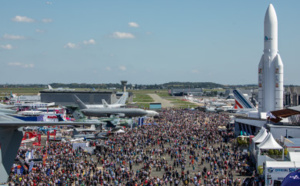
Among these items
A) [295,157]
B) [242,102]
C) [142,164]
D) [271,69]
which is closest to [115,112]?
[242,102]

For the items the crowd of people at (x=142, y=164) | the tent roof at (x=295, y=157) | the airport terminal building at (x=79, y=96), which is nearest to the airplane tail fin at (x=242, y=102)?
the crowd of people at (x=142, y=164)

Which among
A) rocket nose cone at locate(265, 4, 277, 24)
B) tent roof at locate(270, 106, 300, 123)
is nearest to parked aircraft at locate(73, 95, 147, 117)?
rocket nose cone at locate(265, 4, 277, 24)

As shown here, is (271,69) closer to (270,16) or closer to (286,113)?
(270,16)

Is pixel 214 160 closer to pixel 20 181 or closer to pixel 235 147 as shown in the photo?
pixel 235 147

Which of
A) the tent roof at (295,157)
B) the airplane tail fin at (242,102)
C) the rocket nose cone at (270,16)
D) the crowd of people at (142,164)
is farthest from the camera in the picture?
the airplane tail fin at (242,102)

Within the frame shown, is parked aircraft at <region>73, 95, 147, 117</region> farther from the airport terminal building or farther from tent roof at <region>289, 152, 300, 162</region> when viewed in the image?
tent roof at <region>289, 152, 300, 162</region>

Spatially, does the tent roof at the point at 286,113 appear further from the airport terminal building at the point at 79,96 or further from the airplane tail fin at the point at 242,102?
the airport terminal building at the point at 79,96

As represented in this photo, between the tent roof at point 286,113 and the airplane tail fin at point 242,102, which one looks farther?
the airplane tail fin at point 242,102
